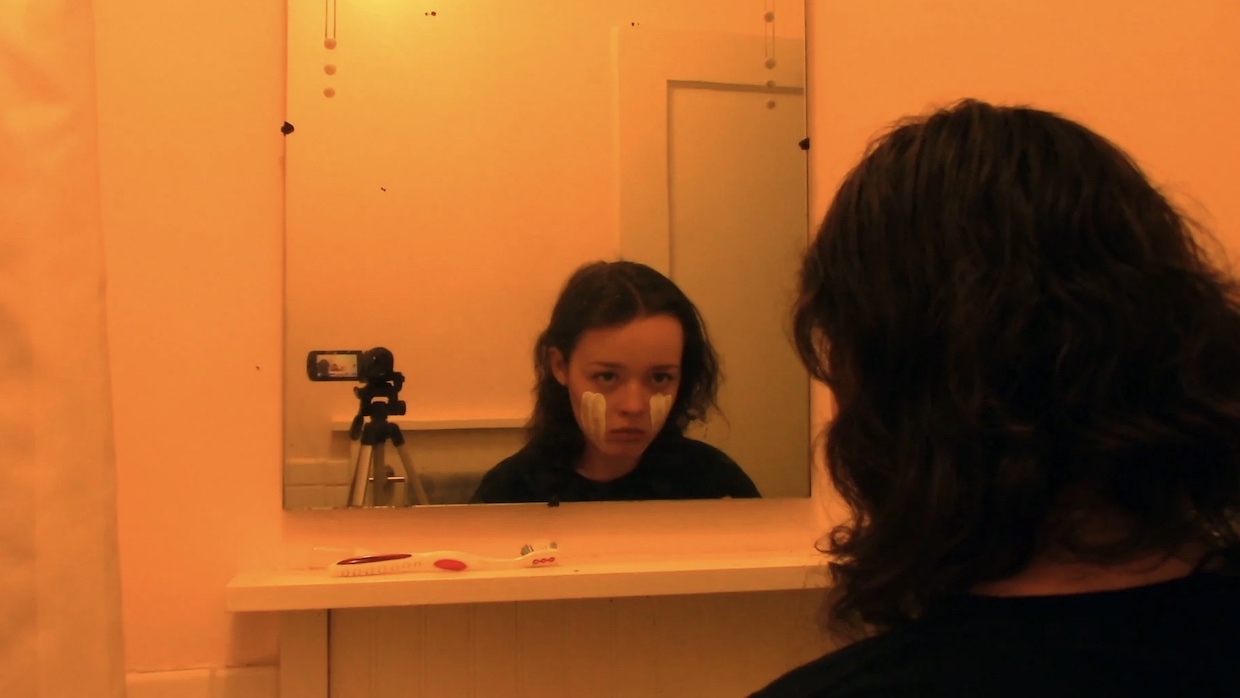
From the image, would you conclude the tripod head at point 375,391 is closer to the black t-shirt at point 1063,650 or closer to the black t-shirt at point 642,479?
the black t-shirt at point 642,479

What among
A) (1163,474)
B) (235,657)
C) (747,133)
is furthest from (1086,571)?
(235,657)

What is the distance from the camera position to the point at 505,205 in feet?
3.40

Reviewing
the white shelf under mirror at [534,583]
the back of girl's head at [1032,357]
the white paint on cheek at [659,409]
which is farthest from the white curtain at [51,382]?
the white paint on cheek at [659,409]

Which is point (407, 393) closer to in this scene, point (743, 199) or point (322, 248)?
point (322, 248)

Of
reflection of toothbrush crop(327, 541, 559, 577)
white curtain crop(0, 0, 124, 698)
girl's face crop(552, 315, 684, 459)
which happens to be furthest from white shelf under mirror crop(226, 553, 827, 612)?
white curtain crop(0, 0, 124, 698)

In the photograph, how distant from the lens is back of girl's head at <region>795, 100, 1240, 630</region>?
48 centimetres

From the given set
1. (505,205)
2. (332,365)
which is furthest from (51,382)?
(505,205)

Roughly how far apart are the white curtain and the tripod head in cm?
43

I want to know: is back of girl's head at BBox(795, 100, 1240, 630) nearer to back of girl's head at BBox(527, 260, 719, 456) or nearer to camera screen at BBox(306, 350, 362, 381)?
back of girl's head at BBox(527, 260, 719, 456)

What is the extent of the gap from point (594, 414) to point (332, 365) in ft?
0.96

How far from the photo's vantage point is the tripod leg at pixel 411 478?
1.00 m

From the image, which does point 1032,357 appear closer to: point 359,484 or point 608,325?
point 608,325

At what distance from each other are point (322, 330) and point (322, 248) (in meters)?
0.09

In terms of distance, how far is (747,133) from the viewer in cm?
109
